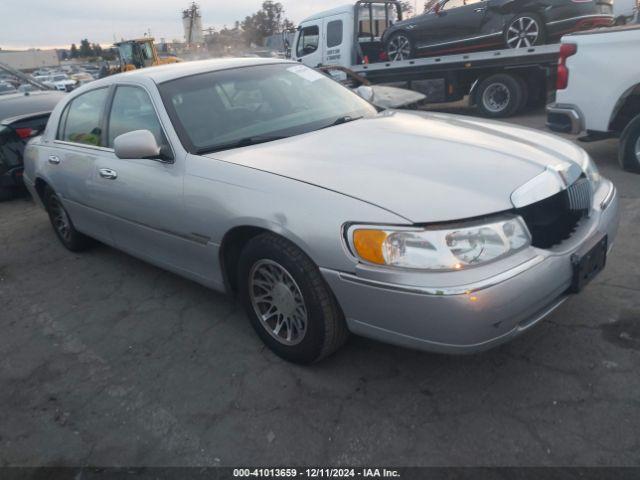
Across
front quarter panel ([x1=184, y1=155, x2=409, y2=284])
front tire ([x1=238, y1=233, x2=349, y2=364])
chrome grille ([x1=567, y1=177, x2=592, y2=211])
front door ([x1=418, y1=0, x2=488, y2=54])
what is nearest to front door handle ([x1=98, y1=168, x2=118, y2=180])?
front quarter panel ([x1=184, y1=155, x2=409, y2=284])

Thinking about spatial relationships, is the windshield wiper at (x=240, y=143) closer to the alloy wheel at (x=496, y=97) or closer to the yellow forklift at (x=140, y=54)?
the alloy wheel at (x=496, y=97)

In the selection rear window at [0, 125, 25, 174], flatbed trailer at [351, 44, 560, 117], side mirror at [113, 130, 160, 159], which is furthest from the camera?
flatbed trailer at [351, 44, 560, 117]

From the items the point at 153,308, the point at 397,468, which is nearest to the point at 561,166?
the point at 397,468

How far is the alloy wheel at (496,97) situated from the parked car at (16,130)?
7.65 meters

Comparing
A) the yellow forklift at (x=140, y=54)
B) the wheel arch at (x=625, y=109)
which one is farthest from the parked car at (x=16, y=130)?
the yellow forklift at (x=140, y=54)

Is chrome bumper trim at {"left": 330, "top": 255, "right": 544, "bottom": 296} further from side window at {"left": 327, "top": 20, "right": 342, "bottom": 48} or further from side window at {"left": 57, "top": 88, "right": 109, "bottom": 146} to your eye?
side window at {"left": 327, "top": 20, "right": 342, "bottom": 48}

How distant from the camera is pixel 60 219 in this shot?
490cm

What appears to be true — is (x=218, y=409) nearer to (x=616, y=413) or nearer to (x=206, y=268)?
(x=206, y=268)

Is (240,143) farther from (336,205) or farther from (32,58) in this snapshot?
(32,58)

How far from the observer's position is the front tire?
7.96 feet

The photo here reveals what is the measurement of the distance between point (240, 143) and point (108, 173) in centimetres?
113

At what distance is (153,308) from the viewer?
367cm

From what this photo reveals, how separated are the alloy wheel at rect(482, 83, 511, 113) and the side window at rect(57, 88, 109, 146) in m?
7.94

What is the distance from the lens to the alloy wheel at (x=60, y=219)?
184 inches
